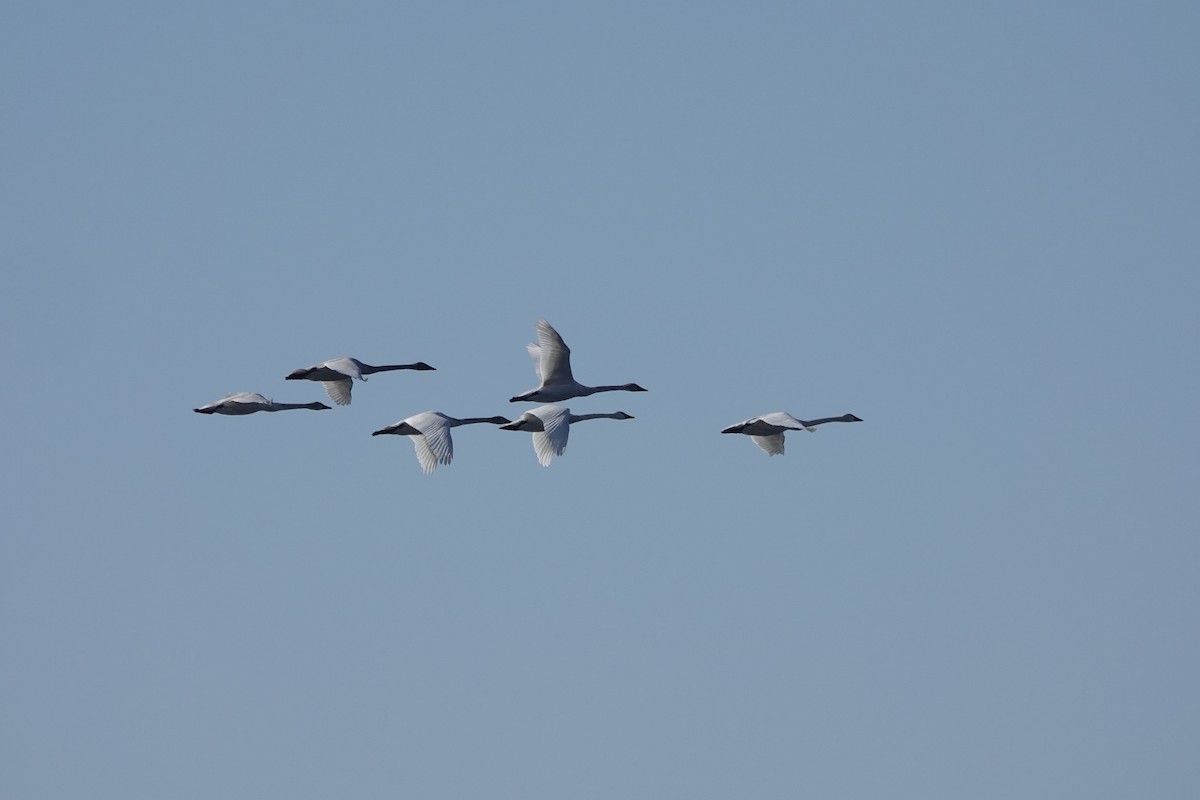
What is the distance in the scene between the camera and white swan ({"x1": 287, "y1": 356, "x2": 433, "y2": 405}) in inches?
2388

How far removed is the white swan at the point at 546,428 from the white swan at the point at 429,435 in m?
1.93

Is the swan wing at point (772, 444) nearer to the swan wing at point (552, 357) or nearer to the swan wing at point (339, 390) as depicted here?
the swan wing at point (552, 357)

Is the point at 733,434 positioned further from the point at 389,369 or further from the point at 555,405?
the point at 389,369

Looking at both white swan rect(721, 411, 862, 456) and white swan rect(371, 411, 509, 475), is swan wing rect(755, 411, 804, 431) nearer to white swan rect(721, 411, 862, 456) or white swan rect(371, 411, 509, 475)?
white swan rect(721, 411, 862, 456)

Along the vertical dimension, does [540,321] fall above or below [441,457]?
above

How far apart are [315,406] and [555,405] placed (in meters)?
8.13

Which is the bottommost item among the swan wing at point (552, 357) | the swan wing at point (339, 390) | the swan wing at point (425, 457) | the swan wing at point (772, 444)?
the swan wing at point (425, 457)

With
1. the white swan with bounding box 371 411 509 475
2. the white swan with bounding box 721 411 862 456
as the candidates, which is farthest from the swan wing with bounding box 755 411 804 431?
the white swan with bounding box 371 411 509 475

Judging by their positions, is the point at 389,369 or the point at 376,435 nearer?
the point at 376,435

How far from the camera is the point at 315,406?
2501 inches

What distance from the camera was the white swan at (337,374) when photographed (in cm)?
6065

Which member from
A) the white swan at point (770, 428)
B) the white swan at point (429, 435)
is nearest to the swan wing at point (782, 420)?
the white swan at point (770, 428)

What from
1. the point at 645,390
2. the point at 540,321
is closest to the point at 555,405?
the point at 540,321

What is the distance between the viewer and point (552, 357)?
60969mm
